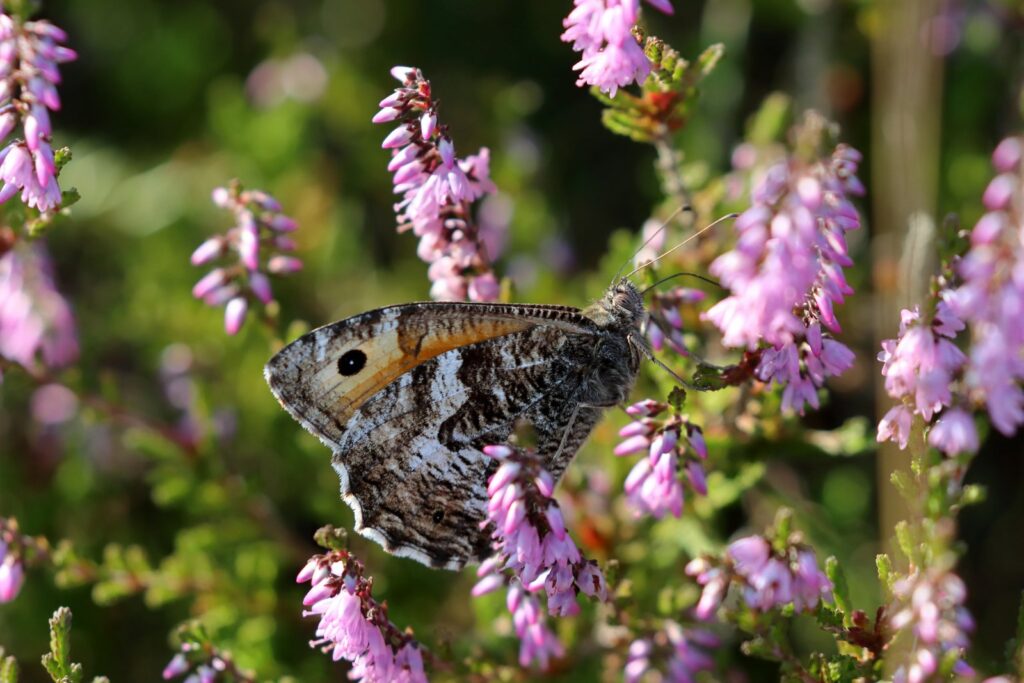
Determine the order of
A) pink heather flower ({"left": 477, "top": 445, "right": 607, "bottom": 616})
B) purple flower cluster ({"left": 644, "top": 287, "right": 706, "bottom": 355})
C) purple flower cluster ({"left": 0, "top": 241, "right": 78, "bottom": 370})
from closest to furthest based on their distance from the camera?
pink heather flower ({"left": 477, "top": 445, "right": 607, "bottom": 616})
purple flower cluster ({"left": 644, "top": 287, "right": 706, "bottom": 355})
purple flower cluster ({"left": 0, "top": 241, "right": 78, "bottom": 370})

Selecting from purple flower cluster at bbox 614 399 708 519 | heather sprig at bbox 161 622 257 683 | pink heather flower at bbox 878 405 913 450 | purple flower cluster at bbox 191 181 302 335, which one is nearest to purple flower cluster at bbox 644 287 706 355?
purple flower cluster at bbox 614 399 708 519

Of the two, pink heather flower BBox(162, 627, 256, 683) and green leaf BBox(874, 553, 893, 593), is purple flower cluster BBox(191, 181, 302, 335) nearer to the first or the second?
pink heather flower BBox(162, 627, 256, 683)

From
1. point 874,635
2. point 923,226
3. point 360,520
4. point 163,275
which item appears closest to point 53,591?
point 163,275

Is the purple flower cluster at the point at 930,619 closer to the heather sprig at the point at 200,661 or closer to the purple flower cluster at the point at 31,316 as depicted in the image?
the heather sprig at the point at 200,661

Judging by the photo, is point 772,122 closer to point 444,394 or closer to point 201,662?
point 444,394

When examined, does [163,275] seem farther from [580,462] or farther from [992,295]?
[992,295]

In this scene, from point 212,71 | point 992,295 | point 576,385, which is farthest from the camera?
point 212,71
